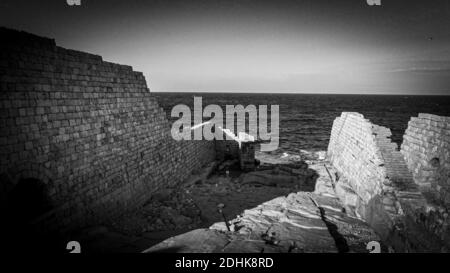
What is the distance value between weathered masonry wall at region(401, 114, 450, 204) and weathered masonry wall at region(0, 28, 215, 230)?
25.7 ft

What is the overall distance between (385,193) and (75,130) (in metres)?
7.86

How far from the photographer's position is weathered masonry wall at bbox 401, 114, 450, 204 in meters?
5.25

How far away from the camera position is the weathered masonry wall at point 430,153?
5246 millimetres

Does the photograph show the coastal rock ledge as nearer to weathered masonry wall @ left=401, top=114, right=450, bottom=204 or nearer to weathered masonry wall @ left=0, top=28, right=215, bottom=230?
weathered masonry wall @ left=401, top=114, right=450, bottom=204

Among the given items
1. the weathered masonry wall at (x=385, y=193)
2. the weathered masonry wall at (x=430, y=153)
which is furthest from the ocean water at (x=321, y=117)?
the weathered masonry wall at (x=430, y=153)

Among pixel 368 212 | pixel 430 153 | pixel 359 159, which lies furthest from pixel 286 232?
pixel 359 159

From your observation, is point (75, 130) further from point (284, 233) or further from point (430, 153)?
point (430, 153)

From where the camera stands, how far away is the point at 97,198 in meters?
5.95

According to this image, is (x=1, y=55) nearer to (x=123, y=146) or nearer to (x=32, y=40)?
(x=32, y=40)

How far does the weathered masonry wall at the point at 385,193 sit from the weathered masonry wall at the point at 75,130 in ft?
22.2

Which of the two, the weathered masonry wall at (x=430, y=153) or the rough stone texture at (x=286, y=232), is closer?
the rough stone texture at (x=286, y=232)

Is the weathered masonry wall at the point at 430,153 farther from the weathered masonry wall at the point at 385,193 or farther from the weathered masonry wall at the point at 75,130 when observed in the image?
the weathered masonry wall at the point at 75,130

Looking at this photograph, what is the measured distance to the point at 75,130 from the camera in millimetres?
5445
